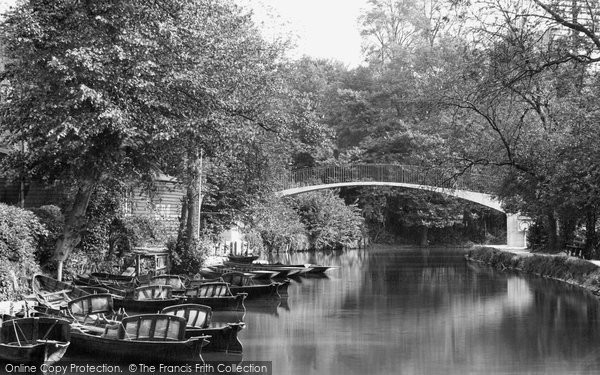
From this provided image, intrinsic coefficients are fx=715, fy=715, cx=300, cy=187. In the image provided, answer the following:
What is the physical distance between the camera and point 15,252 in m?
17.2

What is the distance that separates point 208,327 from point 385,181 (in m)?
32.2

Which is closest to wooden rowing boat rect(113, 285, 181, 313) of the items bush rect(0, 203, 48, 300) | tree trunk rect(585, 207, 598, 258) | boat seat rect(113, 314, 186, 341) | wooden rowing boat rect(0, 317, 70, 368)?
bush rect(0, 203, 48, 300)

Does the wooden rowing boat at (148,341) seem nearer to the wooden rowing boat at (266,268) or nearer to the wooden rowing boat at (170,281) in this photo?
the wooden rowing boat at (170,281)

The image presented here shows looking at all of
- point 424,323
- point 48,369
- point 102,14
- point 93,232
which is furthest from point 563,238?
point 48,369

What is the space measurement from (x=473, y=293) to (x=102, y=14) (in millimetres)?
15164

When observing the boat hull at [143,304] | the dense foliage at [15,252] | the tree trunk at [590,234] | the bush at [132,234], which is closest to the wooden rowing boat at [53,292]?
the dense foliage at [15,252]

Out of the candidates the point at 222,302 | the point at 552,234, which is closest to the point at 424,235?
the point at 552,234

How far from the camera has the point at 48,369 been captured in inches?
457

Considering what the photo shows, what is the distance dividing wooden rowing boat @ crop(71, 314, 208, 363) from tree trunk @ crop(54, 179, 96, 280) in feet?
25.4

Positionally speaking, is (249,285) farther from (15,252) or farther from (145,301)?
(15,252)

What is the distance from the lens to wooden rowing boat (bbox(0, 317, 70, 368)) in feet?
36.2

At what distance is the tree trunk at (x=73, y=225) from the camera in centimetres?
1966

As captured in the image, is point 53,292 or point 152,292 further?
point 152,292

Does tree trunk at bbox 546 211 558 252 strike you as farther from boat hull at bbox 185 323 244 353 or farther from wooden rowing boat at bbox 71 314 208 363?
wooden rowing boat at bbox 71 314 208 363
